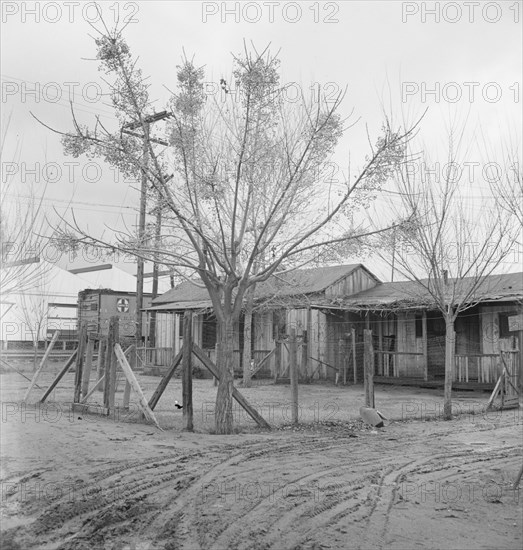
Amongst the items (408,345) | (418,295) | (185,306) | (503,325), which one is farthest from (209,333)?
(503,325)

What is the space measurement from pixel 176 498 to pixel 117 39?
6424mm

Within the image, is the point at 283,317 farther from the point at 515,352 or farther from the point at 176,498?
the point at 176,498

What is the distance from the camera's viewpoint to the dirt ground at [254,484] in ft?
16.3

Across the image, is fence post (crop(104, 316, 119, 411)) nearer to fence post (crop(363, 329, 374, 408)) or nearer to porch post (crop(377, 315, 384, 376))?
fence post (crop(363, 329, 374, 408))

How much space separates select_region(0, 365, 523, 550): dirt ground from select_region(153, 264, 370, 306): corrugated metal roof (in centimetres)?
417

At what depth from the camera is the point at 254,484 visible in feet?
21.7

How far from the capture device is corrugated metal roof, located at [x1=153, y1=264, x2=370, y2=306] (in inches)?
745

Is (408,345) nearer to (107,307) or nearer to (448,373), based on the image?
(448,373)

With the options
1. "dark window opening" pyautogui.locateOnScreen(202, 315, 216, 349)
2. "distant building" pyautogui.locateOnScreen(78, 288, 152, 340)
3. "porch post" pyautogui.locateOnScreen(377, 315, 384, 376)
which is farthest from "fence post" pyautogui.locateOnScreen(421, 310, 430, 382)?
"distant building" pyautogui.locateOnScreen(78, 288, 152, 340)

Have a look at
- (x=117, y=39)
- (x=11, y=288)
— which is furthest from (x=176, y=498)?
(x=11, y=288)

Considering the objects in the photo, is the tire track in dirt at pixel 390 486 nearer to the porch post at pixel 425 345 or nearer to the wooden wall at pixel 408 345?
the porch post at pixel 425 345

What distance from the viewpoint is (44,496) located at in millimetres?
5859

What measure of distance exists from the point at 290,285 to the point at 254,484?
11.4 metres

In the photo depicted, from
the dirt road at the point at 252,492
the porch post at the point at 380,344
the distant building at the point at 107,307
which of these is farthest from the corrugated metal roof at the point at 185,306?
the dirt road at the point at 252,492
